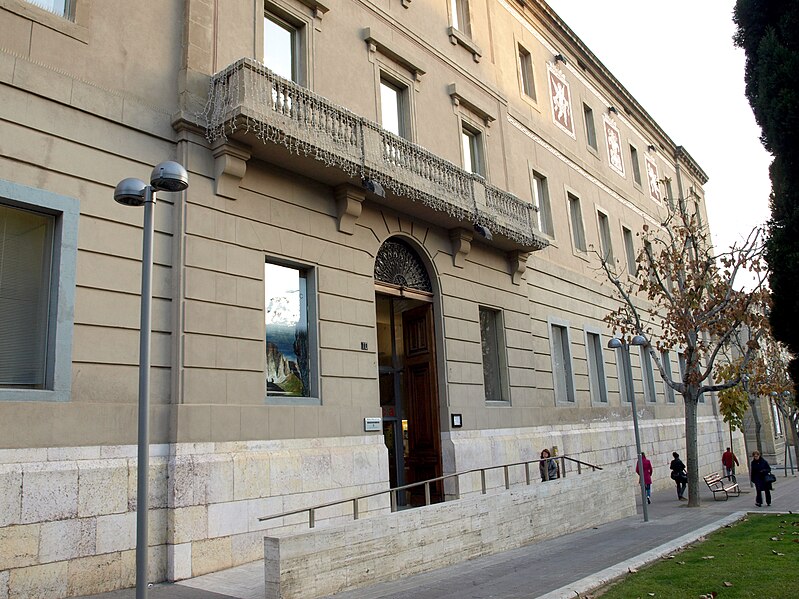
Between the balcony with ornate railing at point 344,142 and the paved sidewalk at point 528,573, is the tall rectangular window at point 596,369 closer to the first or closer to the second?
the balcony with ornate railing at point 344,142

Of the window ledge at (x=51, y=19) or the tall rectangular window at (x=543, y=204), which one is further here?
the tall rectangular window at (x=543, y=204)

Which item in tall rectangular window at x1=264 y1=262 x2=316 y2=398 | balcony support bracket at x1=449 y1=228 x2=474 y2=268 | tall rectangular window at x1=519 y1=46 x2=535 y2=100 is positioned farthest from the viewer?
tall rectangular window at x1=519 y1=46 x2=535 y2=100

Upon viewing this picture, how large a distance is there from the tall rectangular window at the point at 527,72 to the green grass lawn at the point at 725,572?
16.7 metres

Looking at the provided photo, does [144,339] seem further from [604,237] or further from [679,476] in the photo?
[604,237]

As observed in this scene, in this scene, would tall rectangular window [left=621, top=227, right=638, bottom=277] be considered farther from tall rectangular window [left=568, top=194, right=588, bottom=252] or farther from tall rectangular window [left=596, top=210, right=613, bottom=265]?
tall rectangular window [left=568, top=194, right=588, bottom=252]

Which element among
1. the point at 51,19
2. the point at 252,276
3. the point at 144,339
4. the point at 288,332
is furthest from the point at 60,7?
the point at 144,339

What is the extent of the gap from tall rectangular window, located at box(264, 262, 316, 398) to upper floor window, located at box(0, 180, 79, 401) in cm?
372

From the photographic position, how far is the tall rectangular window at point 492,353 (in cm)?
1841

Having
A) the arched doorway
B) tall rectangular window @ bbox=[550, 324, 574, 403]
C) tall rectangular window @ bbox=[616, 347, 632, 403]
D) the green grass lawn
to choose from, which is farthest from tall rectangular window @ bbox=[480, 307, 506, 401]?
tall rectangular window @ bbox=[616, 347, 632, 403]

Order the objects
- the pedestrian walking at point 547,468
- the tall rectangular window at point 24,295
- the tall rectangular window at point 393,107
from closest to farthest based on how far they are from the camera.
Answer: the tall rectangular window at point 24,295 → the pedestrian walking at point 547,468 → the tall rectangular window at point 393,107

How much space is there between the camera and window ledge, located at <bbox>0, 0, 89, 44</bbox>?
9734 millimetres

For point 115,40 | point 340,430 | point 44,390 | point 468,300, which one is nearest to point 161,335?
point 44,390

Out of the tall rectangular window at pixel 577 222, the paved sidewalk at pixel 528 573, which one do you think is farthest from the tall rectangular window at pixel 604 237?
the paved sidewalk at pixel 528 573

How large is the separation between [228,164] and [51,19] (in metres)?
3.36
